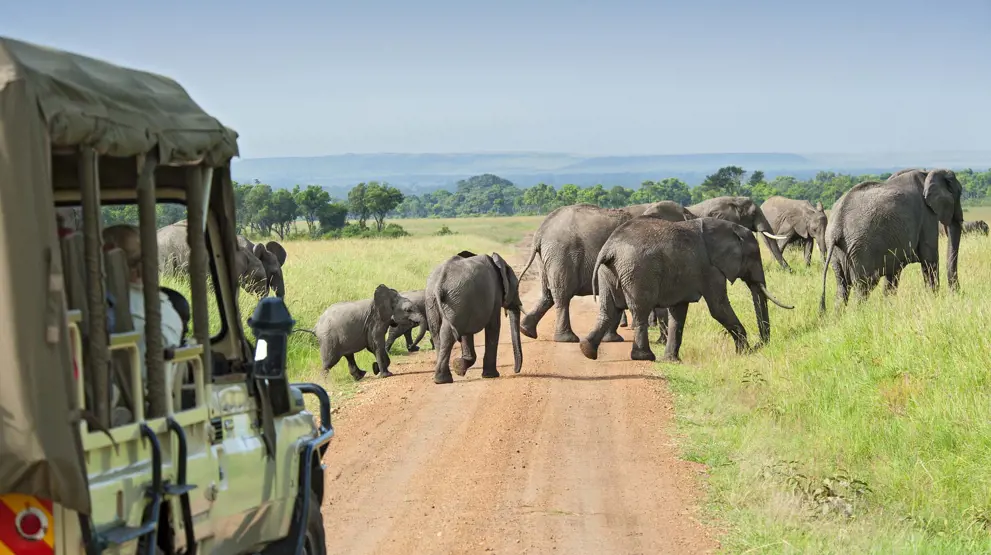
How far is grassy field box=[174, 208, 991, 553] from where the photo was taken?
8.18 metres

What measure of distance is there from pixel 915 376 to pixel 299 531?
808 cm

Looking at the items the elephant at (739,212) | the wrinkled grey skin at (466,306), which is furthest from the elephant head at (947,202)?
the wrinkled grey skin at (466,306)

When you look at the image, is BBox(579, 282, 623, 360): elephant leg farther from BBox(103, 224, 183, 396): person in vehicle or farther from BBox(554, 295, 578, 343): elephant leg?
BBox(103, 224, 183, 396): person in vehicle

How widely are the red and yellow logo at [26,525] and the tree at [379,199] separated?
292 ft

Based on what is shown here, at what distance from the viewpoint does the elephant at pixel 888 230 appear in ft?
62.8

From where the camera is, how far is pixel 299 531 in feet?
18.4

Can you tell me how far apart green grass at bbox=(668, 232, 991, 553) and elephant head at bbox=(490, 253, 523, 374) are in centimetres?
185

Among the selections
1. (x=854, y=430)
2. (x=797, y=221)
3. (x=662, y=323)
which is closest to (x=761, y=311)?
(x=662, y=323)

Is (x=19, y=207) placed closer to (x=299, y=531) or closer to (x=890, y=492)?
(x=299, y=531)

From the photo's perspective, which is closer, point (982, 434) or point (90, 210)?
point (90, 210)

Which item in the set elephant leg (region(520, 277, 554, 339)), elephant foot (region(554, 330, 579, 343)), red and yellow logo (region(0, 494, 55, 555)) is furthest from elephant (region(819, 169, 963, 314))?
red and yellow logo (region(0, 494, 55, 555))

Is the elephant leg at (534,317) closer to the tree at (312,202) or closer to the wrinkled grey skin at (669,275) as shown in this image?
the wrinkled grey skin at (669,275)

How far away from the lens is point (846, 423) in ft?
36.2

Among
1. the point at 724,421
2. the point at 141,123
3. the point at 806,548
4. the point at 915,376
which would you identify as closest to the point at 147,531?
the point at 141,123
